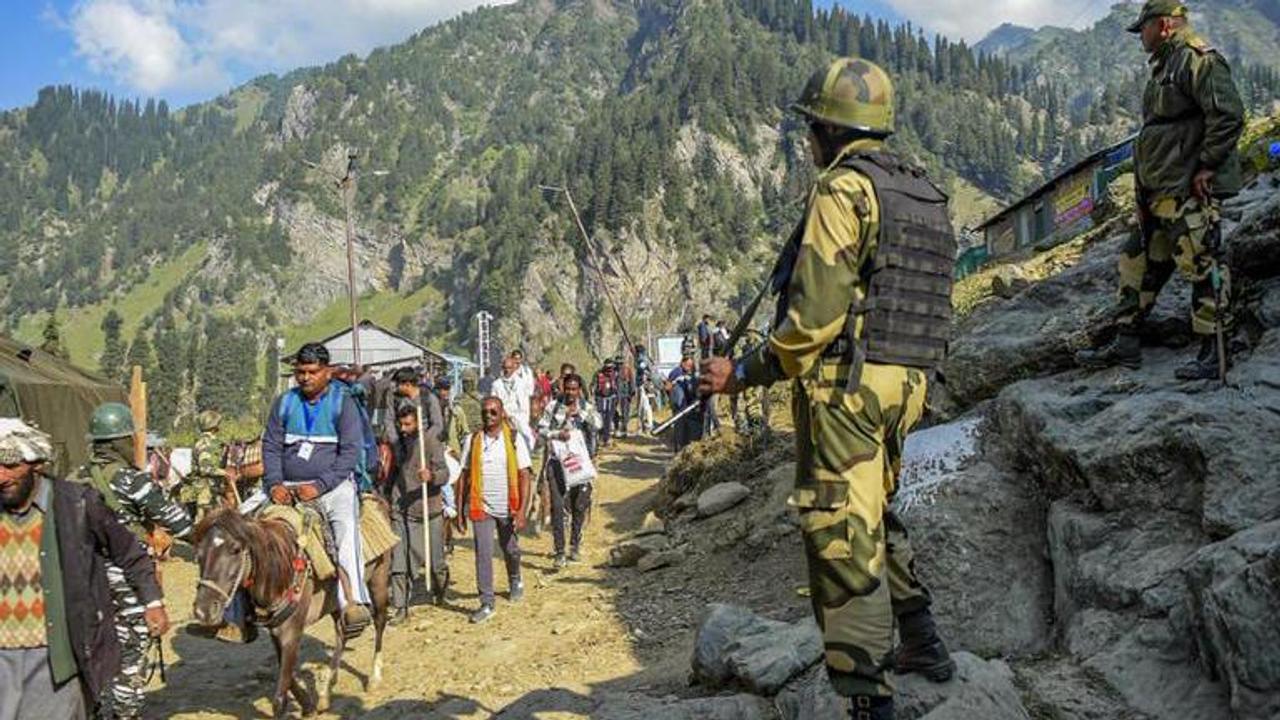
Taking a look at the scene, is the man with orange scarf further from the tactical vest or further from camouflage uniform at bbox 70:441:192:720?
the tactical vest

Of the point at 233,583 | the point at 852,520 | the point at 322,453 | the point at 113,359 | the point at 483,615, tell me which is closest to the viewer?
the point at 852,520

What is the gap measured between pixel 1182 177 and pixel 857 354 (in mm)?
3207

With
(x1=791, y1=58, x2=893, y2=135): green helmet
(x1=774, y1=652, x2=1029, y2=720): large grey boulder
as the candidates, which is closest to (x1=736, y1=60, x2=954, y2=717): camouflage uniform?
(x1=791, y1=58, x2=893, y2=135): green helmet

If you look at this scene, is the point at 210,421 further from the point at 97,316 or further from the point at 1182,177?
the point at 97,316

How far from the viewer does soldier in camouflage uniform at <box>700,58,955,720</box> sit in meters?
3.06

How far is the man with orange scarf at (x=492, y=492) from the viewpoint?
913 centimetres

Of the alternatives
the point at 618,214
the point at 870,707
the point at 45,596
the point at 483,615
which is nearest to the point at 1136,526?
the point at 870,707

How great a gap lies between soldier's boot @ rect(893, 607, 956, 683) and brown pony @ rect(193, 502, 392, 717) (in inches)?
153

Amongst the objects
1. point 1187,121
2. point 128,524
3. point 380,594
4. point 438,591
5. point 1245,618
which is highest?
point 1187,121

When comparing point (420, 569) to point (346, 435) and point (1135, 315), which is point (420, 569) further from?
point (1135, 315)

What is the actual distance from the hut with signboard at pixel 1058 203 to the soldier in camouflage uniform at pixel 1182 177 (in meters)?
26.7

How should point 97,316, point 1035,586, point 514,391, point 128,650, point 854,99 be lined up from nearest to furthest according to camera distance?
point 854,99, point 1035,586, point 128,650, point 514,391, point 97,316

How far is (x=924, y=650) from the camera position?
142 inches

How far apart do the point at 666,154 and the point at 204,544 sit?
13599 centimetres
